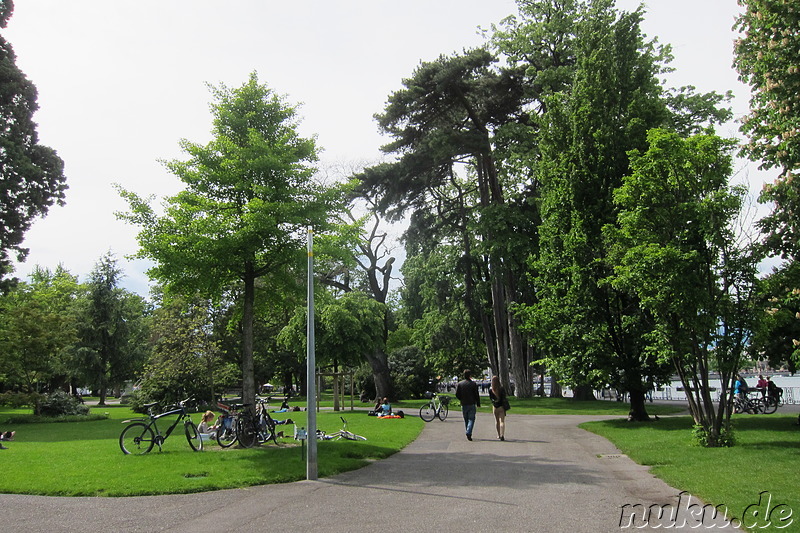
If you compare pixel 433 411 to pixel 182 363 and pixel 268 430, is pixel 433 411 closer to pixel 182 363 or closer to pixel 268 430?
pixel 268 430

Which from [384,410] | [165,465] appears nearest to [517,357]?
[384,410]

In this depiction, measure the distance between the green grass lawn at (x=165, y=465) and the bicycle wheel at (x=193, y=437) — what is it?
0.24m

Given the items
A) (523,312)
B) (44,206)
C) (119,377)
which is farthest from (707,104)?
(119,377)

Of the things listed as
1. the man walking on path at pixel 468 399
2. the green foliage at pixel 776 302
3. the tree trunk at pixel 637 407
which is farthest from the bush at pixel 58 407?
the green foliage at pixel 776 302

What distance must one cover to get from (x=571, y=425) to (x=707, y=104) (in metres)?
15.9

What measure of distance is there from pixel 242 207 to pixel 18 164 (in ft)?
49.5

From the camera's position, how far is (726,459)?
11172 millimetres

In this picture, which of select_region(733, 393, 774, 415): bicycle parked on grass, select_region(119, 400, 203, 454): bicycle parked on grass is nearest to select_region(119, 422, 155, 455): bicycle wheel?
select_region(119, 400, 203, 454): bicycle parked on grass

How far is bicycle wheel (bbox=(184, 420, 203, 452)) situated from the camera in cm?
1365

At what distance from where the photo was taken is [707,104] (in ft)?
85.7

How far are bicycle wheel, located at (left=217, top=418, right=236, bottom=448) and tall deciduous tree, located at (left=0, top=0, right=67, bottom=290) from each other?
17659mm

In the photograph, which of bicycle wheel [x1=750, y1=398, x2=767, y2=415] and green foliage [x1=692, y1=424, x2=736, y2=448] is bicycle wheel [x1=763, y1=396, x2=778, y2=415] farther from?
green foliage [x1=692, y1=424, x2=736, y2=448]

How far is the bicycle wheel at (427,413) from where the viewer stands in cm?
2302

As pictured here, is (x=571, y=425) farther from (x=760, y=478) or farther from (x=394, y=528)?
(x=394, y=528)
